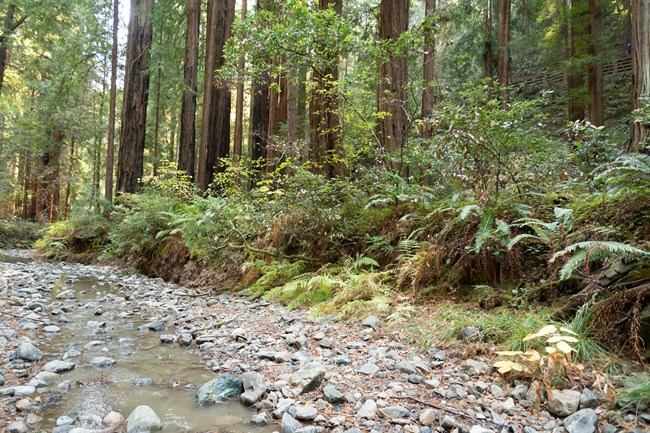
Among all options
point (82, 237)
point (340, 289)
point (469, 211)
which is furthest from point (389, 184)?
point (82, 237)

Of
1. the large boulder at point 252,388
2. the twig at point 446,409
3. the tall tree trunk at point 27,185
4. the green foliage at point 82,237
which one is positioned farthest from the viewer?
the tall tree trunk at point 27,185

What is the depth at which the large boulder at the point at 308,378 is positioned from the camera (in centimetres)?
274

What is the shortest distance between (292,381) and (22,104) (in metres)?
27.3

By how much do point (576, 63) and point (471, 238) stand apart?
1020 centimetres

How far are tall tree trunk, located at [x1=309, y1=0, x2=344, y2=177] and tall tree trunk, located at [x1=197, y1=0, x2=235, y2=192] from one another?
12.3 ft

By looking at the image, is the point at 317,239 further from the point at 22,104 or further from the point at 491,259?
the point at 22,104

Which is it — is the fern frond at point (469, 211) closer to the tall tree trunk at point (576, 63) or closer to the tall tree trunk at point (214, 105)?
the tall tree trunk at point (214, 105)

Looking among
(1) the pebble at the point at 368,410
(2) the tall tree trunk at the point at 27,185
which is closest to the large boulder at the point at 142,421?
(1) the pebble at the point at 368,410

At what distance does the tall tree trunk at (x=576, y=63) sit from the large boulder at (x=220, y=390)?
1221 centimetres

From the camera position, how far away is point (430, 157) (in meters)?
5.36

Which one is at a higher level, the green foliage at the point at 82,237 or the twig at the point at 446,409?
the green foliage at the point at 82,237

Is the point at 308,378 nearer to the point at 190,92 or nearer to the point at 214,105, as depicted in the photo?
the point at 214,105

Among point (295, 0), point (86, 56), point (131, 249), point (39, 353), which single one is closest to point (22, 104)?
point (86, 56)

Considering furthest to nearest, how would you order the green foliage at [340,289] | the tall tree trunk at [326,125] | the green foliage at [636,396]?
the tall tree trunk at [326,125] → the green foliage at [340,289] → the green foliage at [636,396]
